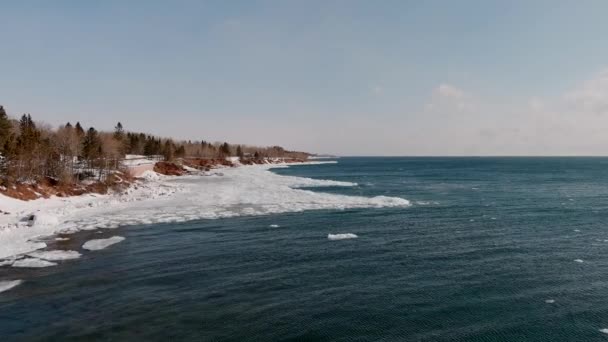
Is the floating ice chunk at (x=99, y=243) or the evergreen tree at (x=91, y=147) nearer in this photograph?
the floating ice chunk at (x=99, y=243)

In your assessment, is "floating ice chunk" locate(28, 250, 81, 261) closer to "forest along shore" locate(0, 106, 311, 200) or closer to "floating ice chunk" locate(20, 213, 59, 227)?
"floating ice chunk" locate(20, 213, 59, 227)

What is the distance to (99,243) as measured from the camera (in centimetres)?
2734

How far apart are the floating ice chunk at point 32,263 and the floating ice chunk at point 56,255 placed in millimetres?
565

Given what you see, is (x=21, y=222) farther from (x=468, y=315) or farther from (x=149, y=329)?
(x=468, y=315)

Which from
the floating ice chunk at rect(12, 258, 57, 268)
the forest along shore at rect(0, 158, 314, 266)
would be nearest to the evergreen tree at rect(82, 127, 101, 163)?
the forest along shore at rect(0, 158, 314, 266)

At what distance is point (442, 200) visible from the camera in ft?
169

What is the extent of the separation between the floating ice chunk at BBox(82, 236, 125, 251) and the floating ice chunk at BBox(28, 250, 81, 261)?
4.80 feet

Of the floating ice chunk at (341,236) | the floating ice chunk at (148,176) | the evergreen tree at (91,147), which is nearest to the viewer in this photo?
the floating ice chunk at (341,236)

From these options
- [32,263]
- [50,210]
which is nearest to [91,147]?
[50,210]

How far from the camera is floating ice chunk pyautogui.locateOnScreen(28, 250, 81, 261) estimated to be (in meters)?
23.3

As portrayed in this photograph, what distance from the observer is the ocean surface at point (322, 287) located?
14023 mm

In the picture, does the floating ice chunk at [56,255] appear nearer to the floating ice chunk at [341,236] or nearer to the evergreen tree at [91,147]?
the floating ice chunk at [341,236]

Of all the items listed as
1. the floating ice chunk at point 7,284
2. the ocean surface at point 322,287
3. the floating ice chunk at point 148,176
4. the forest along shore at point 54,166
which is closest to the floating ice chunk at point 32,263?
the ocean surface at point 322,287

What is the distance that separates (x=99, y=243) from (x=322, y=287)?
673 inches
